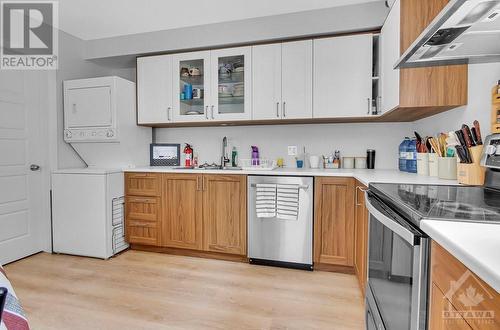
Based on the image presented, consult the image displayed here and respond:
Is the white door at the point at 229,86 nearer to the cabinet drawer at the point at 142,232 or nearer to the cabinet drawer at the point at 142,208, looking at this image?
the cabinet drawer at the point at 142,208

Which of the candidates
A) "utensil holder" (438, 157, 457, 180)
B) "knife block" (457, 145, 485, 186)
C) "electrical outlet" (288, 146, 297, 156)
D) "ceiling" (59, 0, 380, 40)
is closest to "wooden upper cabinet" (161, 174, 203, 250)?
"electrical outlet" (288, 146, 297, 156)

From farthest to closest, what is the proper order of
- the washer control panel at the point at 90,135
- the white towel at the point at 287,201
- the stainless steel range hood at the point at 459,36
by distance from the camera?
the washer control panel at the point at 90,135 → the white towel at the point at 287,201 → the stainless steel range hood at the point at 459,36

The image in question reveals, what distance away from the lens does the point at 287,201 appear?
248 cm

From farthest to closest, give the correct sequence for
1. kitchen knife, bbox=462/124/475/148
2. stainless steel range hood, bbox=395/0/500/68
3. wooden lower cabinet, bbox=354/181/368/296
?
wooden lower cabinet, bbox=354/181/368/296, kitchen knife, bbox=462/124/475/148, stainless steel range hood, bbox=395/0/500/68

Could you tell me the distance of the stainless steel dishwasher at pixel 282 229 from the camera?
246 centimetres

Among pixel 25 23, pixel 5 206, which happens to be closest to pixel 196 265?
pixel 5 206

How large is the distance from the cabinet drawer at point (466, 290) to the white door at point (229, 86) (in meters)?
2.32

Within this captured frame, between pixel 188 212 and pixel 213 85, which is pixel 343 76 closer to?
pixel 213 85

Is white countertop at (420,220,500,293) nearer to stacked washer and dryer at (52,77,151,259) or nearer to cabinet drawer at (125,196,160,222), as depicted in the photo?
cabinet drawer at (125,196,160,222)

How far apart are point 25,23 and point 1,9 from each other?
194 millimetres

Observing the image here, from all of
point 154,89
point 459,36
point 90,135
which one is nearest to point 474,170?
point 459,36

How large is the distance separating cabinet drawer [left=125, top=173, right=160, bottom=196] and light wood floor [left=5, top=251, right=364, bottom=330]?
2.21 feet

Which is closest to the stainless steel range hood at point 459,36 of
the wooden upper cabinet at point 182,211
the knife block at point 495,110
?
the knife block at point 495,110

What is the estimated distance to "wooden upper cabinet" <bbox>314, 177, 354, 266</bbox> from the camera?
2.37 meters
